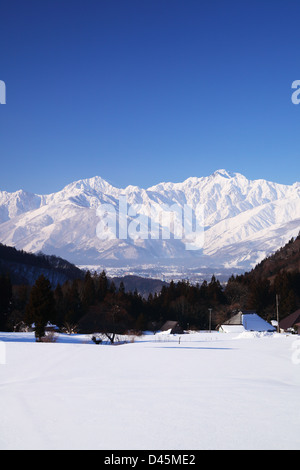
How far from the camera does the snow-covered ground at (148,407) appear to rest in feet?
27.9

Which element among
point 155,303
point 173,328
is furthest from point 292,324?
point 155,303

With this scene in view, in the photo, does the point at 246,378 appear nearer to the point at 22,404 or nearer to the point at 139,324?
the point at 22,404

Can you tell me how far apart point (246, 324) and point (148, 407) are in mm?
60974

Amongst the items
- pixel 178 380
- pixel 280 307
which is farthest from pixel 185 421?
pixel 280 307

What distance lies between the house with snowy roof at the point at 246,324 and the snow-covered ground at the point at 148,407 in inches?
2003

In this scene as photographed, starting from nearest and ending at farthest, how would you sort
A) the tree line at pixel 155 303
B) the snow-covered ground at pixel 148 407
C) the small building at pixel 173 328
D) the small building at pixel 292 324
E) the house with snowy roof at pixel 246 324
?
1. the snow-covered ground at pixel 148 407
2. the small building at pixel 292 324
3. the tree line at pixel 155 303
4. the house with snowy roof at pixel 246 324
5. the small building at pixel 173 328

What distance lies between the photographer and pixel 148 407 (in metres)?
11.1

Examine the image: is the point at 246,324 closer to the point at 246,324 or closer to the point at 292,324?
the point at 246,324

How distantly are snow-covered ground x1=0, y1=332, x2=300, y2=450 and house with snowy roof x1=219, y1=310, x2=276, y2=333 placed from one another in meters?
50.9

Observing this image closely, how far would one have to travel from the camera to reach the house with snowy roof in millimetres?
68188

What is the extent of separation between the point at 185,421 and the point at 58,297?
231 feet

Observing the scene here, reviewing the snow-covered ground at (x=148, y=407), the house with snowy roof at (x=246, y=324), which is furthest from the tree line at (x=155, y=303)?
the snow-covered ground at (x=148, y=407)

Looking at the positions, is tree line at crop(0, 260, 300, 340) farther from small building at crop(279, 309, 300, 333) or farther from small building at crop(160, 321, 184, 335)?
small building at crop(279, 309, 300, 333)

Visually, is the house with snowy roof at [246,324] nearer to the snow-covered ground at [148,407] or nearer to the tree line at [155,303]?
the tree line at [155,303]
